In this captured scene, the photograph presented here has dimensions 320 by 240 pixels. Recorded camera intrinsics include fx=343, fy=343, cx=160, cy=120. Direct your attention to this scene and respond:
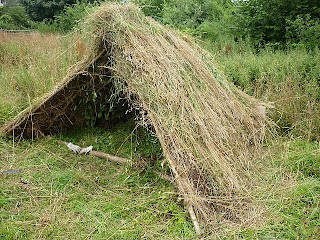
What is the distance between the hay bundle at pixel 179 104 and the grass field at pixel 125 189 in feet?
0.74

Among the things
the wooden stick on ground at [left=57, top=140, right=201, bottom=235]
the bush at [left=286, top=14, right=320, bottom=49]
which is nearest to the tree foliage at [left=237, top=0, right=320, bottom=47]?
the bush at [left=286, top=14, right=320, bottom=49]

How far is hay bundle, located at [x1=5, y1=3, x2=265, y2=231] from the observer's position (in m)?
3.05

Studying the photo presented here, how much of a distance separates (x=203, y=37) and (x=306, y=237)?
25.5 feet

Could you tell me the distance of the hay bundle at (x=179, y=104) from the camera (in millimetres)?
3047

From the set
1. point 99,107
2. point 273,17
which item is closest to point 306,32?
point 273,17

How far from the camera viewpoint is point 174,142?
312 cm

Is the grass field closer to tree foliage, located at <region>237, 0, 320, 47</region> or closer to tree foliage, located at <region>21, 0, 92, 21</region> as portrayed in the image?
tree foliage, located at <region>237, 0, 320, 47</region>

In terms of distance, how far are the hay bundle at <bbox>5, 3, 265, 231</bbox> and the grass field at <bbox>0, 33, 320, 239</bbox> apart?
22 cm

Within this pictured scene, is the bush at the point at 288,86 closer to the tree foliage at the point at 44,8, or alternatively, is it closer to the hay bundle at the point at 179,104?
the hay bundle at the point at 179,104

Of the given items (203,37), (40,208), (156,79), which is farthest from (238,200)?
(203,37)

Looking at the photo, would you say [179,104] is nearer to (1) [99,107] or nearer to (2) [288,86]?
(1) [99,107]

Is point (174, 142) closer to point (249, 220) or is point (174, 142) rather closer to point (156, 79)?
point (156, 79)

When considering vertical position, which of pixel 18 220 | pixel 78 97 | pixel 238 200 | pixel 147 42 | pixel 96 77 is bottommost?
pixel 18 220

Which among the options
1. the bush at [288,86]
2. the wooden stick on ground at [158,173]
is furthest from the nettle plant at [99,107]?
the bush at [288,86]
